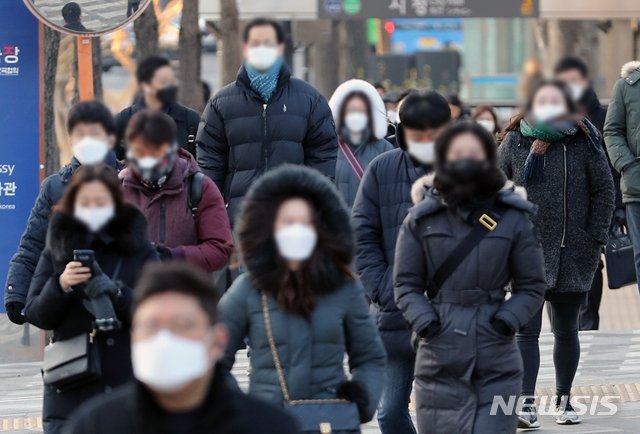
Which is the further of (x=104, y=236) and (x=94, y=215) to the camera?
(x=104, y=236)

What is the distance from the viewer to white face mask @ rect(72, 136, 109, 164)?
296 cm

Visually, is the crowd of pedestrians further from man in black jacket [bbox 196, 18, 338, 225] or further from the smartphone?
man in black jacket [bbox 196, 18, 338, 225]

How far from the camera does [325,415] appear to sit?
11.5 ft

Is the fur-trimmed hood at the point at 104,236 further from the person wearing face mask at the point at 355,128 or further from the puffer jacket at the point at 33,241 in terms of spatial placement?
the person wearing face mask at the point at 355,128

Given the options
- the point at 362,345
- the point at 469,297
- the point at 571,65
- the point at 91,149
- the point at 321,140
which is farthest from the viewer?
the point at 321,140

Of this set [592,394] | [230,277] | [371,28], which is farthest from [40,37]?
[592,394]

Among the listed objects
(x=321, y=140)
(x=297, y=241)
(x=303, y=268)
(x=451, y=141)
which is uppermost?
(x=451, y=141)

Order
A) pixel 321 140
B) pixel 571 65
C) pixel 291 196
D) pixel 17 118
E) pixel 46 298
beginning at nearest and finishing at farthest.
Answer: pixel 571 65 → pixel 291 196 → pixel 46 298 → pixel 321 140 → pixel 17 118

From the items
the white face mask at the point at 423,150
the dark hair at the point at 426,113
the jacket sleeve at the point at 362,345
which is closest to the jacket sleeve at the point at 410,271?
the jacket sleeve at the point at 362,345

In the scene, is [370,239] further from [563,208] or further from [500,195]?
[563,208]

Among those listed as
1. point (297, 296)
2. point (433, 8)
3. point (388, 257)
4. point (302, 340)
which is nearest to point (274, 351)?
point (302, 340)

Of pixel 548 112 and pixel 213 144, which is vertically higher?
pixel 548 112

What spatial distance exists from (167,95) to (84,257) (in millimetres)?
1191

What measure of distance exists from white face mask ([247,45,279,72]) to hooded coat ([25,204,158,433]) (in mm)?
782
